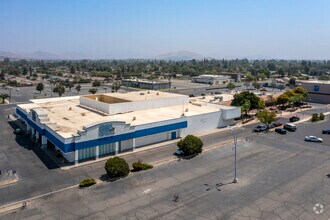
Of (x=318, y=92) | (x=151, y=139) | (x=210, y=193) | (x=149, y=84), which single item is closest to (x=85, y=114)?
(x=151, y=139)

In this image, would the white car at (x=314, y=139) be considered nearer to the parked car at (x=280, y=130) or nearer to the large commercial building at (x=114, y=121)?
the parked car at (x=280, y=130)

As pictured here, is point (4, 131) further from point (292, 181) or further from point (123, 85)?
point (123, 85)

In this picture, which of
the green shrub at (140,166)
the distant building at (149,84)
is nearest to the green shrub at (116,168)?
the green shrub at (140,166)

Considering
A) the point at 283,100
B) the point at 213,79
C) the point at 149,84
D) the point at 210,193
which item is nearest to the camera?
the point at 210,193

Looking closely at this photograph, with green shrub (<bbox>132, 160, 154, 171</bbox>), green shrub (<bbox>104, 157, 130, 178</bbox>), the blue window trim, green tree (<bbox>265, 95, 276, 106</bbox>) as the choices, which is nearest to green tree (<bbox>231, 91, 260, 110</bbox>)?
green tree (<bbox>265, 95, 276, 106</bbox>)

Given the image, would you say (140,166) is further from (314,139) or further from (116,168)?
(314,139)

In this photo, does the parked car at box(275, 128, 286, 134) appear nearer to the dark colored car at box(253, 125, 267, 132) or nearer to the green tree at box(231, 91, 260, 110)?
the dark colored car at box(253, 125, 267, 132)
